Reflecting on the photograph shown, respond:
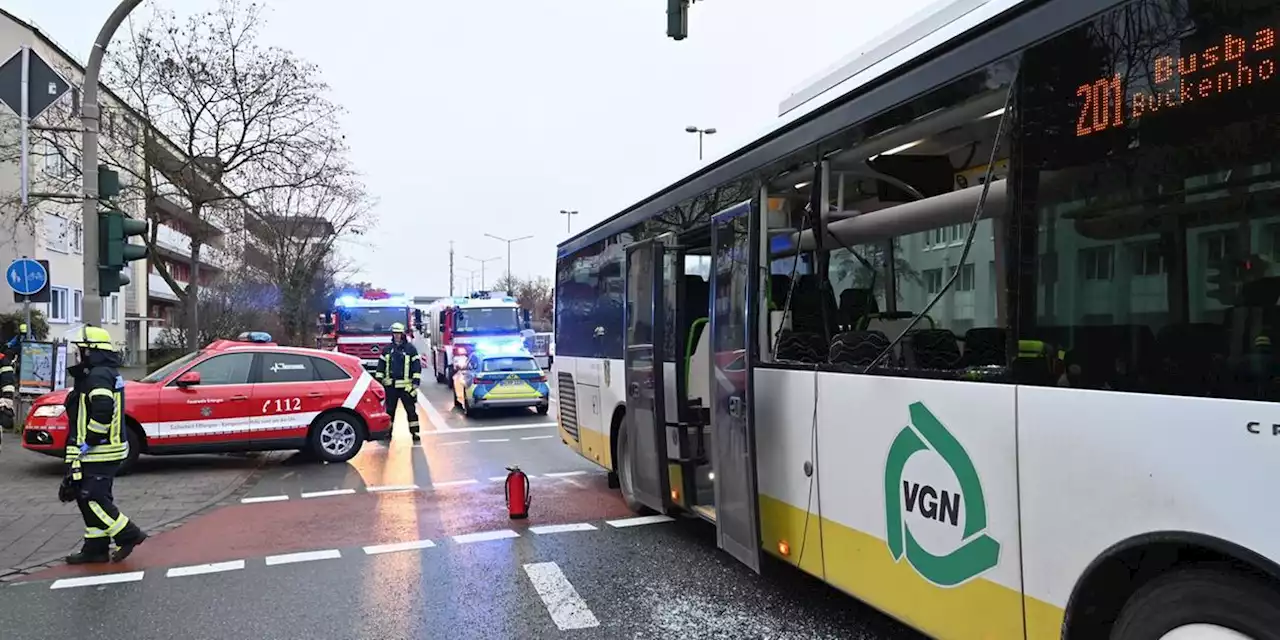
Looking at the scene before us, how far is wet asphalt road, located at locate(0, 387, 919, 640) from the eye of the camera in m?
5.20

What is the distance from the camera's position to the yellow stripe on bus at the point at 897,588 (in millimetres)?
3352

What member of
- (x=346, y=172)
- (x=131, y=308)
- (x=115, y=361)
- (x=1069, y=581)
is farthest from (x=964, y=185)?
(x=131, y=308)

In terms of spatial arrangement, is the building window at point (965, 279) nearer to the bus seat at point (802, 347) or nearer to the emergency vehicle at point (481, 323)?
the bus seat at point (802, 347)

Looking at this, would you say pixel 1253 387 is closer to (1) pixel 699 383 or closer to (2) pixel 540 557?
(1) pixel 699 383

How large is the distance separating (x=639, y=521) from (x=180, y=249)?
56.7 metres

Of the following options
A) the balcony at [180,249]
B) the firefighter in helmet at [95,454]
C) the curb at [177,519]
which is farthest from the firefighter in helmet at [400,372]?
the balcony at [180,249]

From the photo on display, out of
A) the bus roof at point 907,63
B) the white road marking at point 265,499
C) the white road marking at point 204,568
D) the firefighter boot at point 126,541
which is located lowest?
the white road marking at point 265,499

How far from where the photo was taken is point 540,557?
672 cm

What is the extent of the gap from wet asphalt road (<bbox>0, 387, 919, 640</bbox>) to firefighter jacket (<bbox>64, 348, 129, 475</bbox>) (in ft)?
2.93

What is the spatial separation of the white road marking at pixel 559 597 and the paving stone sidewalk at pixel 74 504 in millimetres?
4091

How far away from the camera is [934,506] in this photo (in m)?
3.77

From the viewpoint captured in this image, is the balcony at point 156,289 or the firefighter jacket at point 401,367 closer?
the firefighter jacket at point 401,367

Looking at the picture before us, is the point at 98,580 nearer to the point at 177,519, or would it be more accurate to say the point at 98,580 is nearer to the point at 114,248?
the point at 177,519

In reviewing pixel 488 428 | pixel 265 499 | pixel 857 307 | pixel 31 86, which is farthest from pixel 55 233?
pixel 857 307
